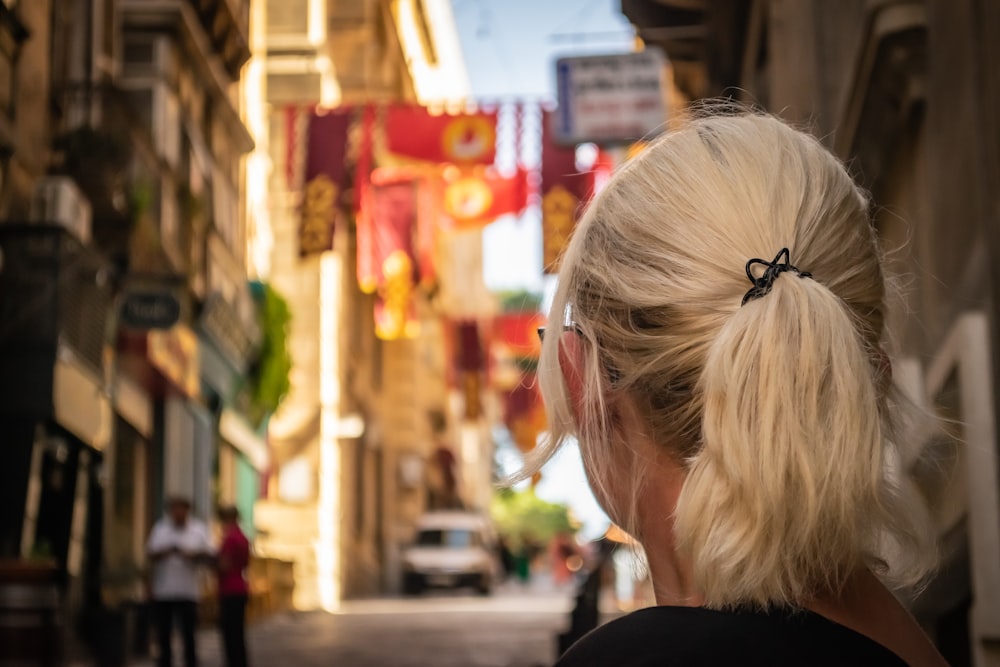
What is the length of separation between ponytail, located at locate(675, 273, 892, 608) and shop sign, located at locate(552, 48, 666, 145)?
18.6m

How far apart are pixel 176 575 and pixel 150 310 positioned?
16.4ft

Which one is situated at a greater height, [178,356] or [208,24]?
[208,24]

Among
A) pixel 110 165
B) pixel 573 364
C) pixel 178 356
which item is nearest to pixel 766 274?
pixel 573 364

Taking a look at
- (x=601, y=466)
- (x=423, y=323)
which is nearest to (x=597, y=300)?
(x=601, y=466)

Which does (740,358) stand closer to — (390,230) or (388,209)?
(388,209)

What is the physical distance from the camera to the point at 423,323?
5384 centimetres

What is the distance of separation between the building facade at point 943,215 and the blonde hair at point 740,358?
0.30 m

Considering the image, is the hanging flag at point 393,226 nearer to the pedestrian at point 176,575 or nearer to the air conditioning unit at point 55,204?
the air conditioning unit at point 55,204

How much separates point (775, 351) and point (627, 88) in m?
19.2

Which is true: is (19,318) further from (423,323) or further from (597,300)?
(423,323)

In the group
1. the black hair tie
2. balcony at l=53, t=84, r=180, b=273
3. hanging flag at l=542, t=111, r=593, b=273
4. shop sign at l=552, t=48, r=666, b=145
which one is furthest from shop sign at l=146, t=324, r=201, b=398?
the black hair tie

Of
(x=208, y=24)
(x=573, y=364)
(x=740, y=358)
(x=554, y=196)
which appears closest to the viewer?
(x=740, y=358)

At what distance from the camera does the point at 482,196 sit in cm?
2831

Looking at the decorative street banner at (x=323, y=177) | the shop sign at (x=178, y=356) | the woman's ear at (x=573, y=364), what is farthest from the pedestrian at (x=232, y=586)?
the woman's ear at (x=573, y=364)
